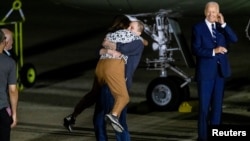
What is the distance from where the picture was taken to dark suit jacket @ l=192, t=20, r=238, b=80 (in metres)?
8.96

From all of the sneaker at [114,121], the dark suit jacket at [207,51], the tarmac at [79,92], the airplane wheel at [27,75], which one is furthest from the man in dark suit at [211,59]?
the airplane wheel at [27,75]

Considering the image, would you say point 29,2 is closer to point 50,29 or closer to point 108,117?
point 50,29

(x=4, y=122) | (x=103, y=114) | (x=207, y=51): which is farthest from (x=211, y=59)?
(x=4, y=122)

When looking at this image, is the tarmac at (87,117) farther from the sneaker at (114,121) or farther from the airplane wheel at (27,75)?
the sneaker at (114,121)

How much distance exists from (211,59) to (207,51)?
10 cm

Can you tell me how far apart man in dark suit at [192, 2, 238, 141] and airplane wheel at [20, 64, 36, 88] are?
16.9ft

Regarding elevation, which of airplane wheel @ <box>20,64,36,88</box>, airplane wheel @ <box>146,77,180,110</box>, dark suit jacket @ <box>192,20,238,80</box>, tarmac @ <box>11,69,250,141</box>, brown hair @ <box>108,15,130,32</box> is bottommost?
tarmac @ <box>11,69,250,141</box>

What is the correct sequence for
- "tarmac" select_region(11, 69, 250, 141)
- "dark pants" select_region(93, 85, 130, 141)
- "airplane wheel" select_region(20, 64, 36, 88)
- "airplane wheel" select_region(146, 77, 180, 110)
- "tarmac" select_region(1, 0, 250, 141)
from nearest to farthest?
1. "dark pants" select_region(93, 85, 130, 141)
2. "tarmac" select_region(11, 69, 250, 141)
3. "tarmac" select_region(1, 0, 250, 141)
4. "airplane wheel" select_region(146, 77, 180, 110)
5. "airplane wheel" select_region(20, 64, 36, 88)

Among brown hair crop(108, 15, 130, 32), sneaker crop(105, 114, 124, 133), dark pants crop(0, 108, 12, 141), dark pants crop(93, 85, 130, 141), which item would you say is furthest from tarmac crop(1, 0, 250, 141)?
dark pants crop(0, 108, 12, 141)

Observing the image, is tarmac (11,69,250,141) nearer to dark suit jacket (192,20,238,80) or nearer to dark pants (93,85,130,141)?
dark suit jacket (192,20,238,80)

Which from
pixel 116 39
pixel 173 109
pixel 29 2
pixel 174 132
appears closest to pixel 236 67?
pixel 173 109

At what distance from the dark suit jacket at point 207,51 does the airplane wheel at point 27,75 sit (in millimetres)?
5138

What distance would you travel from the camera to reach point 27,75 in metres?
13.7

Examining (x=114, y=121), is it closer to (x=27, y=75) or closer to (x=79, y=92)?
(x=79, y=92)
